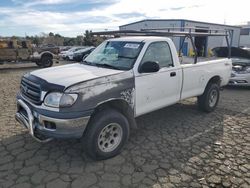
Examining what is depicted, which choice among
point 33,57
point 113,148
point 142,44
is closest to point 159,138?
point 113,148

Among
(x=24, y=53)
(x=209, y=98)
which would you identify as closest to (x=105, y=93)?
(x=209, y=98)

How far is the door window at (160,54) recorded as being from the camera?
14.0 feet

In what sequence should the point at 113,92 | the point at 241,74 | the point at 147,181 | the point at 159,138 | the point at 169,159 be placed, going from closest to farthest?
1. the point at 147,181
2. the point at 113,92
3. the point at 169,159
4. the point at 159,138
5. the point at 241,74

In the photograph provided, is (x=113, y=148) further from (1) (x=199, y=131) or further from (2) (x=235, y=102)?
(2) (x=235, y=102)

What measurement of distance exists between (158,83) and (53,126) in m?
2.06

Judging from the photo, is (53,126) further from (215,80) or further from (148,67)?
(215,80)

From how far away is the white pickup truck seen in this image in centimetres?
322

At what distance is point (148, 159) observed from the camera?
3789 millimetres

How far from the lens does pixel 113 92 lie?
3559 mm

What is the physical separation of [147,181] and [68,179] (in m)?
1.11

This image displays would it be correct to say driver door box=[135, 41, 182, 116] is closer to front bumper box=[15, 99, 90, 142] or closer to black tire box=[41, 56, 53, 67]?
front bumper box=[15, 99, 90, 142]

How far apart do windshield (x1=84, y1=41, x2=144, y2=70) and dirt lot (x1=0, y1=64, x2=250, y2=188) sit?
1.49 m

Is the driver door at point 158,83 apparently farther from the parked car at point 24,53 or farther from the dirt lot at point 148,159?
the parked car at point 24,53

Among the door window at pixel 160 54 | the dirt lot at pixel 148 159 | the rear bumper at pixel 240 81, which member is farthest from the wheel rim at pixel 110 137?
the rear bumper at pixel 240 81
